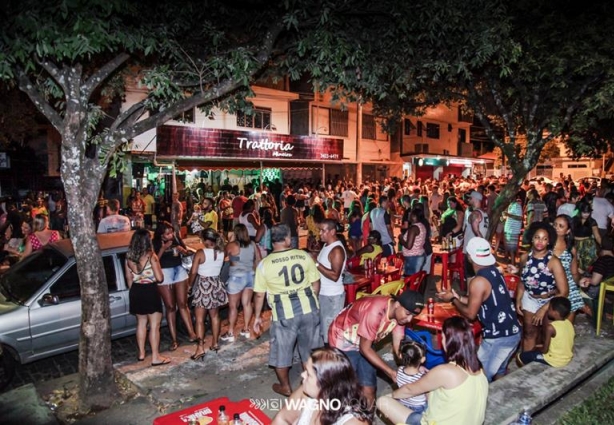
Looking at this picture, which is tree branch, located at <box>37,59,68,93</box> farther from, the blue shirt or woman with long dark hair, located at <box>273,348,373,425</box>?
the blue shirt

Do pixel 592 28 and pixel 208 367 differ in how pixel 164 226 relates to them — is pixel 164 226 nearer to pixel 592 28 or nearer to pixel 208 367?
pixel 208 367

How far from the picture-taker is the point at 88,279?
202 inches

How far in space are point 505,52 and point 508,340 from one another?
4.80 metres

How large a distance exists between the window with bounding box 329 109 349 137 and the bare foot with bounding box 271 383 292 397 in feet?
73.7

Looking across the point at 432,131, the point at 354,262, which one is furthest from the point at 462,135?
the point at 354,262

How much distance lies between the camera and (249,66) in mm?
6078

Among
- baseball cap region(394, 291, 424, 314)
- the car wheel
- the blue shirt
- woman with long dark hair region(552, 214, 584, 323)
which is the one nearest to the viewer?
baseball cap region(394, 291, 424, 314)

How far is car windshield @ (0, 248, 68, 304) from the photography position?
6.06 meters

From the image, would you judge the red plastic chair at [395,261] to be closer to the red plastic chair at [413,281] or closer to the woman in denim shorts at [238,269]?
the red plastic chair at [413,281]

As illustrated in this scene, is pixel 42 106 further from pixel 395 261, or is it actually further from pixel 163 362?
pixel 395 261

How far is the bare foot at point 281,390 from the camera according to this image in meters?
5.29

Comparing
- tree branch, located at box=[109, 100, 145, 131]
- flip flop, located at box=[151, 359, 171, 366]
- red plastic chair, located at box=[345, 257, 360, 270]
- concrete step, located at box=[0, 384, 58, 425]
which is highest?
tree branch, located at box=[109, 100, 145, 131]

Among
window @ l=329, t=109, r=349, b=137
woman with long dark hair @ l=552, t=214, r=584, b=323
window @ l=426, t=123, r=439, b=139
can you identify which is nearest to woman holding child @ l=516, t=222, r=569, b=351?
woman with long dark hair @ l=552, t=214, r=584, b=323

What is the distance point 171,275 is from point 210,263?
1.86ft
